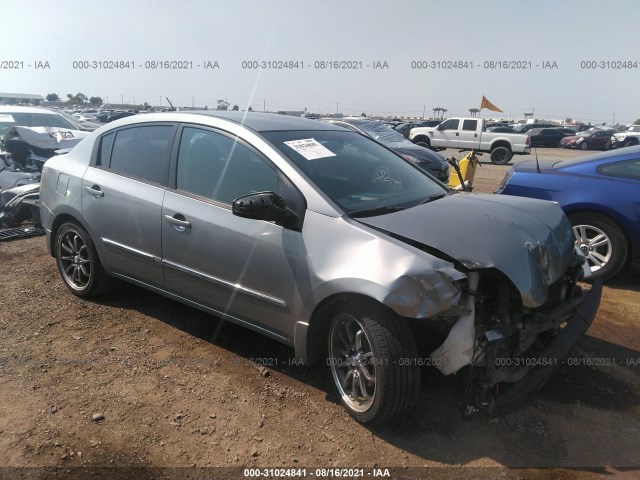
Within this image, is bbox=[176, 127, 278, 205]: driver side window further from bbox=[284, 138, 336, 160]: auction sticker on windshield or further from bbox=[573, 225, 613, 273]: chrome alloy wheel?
bbox=[573, 225, 613, 273]: chrome alloy wheel

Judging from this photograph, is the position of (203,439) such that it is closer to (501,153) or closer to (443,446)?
(443,446)

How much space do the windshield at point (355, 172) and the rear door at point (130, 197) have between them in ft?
3.30

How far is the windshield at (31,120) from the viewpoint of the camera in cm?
912

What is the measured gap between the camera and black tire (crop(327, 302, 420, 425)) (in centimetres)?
257

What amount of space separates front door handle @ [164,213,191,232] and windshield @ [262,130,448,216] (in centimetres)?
80

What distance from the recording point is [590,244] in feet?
16.7

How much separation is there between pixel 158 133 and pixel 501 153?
19.5m

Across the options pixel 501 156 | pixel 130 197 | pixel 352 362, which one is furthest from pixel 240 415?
pixel 501 156

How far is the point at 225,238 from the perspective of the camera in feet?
10.6

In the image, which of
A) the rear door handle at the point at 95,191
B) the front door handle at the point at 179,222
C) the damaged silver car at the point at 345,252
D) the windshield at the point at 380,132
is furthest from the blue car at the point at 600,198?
the windshield at the point at 380,132

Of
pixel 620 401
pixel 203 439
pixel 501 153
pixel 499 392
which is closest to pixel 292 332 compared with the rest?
pixel 203 439

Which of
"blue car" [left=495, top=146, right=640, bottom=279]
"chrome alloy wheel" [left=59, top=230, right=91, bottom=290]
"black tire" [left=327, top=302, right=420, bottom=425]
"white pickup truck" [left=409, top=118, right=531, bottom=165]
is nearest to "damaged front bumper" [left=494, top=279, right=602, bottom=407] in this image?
"black tire" [left=327, top=302, right=420, bottom=425]

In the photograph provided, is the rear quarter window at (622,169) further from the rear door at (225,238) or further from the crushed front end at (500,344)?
the rear door at (225,238)

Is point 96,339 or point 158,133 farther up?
point 158,133
